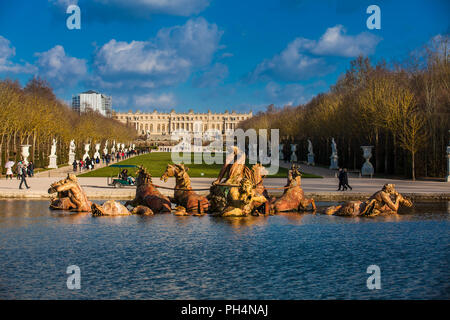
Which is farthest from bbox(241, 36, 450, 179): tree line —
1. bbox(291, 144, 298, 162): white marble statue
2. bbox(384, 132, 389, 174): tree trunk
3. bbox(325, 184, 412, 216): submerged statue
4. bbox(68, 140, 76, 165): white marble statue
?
bbox(68, 140, 76, 165): white marble statue

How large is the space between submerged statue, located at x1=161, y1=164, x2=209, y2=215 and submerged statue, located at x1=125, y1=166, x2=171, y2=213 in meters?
0.50

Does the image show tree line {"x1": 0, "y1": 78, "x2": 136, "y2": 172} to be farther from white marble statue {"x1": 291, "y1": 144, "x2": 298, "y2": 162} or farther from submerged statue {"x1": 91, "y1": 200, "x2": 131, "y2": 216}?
white marble statue {"x1": 291, "y1": 144, "x2": 298, "y2": 162}

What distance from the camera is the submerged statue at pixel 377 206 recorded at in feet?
65.8

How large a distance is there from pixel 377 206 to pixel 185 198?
23.0 feet

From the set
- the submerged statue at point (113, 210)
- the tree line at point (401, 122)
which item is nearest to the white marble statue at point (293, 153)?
the tree line at point (401, 122)

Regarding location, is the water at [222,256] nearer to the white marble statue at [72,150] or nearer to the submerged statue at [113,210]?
the submerged statue at [113,210]

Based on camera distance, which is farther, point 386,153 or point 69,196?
point 386,153

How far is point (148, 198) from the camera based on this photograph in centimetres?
2052

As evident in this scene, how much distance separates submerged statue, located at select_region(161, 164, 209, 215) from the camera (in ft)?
66.3

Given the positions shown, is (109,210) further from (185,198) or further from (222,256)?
(222,256)

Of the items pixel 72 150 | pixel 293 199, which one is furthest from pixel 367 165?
pixel 72 150

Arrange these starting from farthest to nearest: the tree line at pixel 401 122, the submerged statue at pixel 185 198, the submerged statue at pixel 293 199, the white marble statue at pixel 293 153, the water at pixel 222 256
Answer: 1. the white marble statue at pixel 293 153
2. the tree line at pixel 401 122
3. the submerged statue at pixel 293 199
4. the submerged statue at pixel 185 198
5. the water at pixel 222 256

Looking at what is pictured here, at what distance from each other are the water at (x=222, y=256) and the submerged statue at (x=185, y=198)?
945 mm
